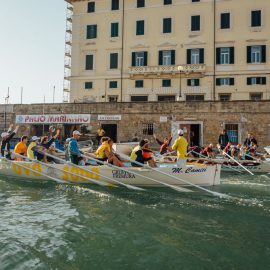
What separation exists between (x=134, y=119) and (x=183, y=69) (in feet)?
29.3

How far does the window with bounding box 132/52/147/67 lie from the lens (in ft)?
115

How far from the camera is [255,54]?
106ft

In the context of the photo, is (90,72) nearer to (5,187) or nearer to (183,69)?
(183,69)

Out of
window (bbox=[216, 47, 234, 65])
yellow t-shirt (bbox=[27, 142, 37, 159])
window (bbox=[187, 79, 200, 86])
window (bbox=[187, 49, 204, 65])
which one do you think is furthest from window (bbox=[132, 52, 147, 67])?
yellow t-shirt (bbox=[27, 142, 37, 159])

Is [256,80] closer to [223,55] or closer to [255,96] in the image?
[255,96]

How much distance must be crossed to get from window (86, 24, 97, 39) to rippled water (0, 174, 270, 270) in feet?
92.2

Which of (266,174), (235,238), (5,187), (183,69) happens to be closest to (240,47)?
(183,69)

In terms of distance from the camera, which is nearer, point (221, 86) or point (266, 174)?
point (266, 174)

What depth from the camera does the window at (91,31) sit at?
120 feet

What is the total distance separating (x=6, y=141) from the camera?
14453 mm

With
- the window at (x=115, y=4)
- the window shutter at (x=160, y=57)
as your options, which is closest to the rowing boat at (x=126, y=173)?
the window shutter at (x=160, y=57)

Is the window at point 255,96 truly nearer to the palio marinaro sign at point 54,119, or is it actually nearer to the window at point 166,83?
the window at point 166,83

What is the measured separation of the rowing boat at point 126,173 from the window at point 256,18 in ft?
81.6

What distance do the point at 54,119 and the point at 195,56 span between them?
15028 mm
